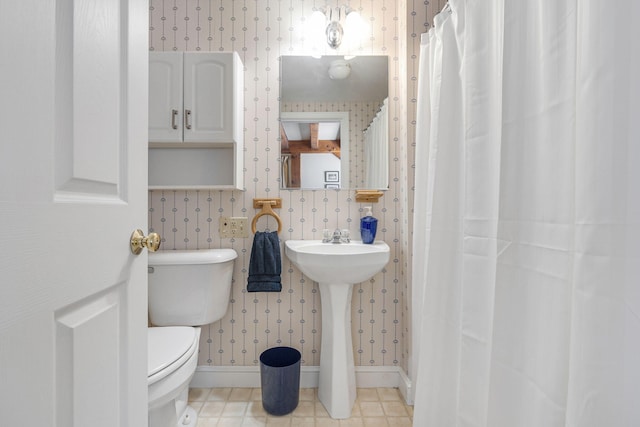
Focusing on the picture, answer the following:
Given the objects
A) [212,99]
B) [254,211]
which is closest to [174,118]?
[212,99]

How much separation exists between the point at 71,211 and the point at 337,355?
141 centimetres

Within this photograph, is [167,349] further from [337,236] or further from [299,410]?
[337,236]

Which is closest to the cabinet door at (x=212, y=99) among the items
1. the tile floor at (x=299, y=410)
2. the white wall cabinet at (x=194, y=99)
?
the white wall cabinet at (x=194, y=99)

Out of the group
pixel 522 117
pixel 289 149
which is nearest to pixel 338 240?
pixel 289 149

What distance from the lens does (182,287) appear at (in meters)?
1.59

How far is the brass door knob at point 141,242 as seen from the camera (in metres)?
0.68

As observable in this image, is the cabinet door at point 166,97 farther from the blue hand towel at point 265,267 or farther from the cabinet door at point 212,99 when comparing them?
the blue hand towel at point 265,267

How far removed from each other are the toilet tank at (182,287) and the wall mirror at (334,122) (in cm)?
65

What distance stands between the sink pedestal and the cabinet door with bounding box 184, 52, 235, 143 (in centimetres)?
98

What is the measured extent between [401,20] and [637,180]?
1653mm

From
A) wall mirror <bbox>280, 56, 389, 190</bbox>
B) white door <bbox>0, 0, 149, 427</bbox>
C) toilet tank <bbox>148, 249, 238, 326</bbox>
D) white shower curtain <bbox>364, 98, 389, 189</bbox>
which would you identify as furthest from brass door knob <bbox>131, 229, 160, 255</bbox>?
white shower curtain <bbox>364, 98, 389, 189</bbox>

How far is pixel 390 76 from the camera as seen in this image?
1846 millimetres

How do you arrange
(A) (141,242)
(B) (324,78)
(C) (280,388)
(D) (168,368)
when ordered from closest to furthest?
1. (A) (141,242)
2. (D) (168,368)
3. (C) (280,388)
4. (B) (324,78)

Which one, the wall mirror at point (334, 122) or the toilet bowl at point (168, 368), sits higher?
the wall mirror at point (334, 122)
